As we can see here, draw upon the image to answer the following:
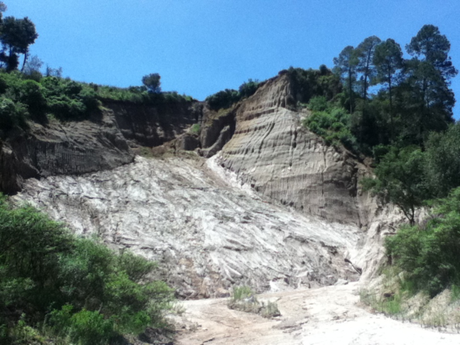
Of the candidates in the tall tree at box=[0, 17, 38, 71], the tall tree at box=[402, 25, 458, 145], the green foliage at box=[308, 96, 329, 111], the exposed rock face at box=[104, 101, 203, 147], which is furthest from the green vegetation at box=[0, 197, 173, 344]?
the tall tree at box=[0, 17, 38, 71]

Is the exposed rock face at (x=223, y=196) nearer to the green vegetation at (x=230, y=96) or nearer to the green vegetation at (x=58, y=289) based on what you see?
the green vegetation at (x=230, y=96)

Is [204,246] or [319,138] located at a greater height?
[319,138]

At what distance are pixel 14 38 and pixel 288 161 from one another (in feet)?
105

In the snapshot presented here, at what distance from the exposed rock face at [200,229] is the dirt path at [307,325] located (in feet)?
11.1

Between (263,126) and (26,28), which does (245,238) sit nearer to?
(263,126)

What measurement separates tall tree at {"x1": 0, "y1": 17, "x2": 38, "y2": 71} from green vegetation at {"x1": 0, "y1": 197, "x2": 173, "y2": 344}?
4103 centimetres

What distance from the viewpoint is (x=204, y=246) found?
23156 mm

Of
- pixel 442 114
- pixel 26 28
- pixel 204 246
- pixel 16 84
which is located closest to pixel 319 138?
pixel 442 114

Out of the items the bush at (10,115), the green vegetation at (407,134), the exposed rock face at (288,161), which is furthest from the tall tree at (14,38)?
the green vegetation at (407,134)

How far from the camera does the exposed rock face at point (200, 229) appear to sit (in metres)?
21.2

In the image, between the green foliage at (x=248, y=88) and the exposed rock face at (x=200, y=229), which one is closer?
the exposed rock face at (x=200, y=229)

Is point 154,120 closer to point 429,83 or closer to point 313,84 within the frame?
point 313,84

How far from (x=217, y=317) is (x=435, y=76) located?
27541 mm

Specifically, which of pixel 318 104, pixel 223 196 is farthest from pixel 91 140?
pixel 318 104
